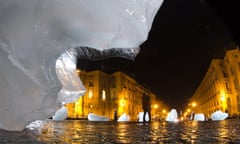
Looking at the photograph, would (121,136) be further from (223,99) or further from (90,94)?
(90,94)

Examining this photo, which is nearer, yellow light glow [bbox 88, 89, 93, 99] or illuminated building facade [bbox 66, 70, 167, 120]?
illuminated building facade [bbox 66, 70, 167, 120]

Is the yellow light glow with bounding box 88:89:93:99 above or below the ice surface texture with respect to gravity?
above

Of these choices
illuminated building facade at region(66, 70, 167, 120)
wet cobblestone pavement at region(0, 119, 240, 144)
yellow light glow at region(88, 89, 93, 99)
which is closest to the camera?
wet cobblestone pavement at region(0, 119, 240, 144)

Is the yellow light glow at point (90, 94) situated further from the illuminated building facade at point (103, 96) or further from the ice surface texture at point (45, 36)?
the ice surface texture at point (45, 36)

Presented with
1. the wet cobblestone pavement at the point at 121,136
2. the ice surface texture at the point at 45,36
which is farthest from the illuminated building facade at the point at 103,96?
the ice surface texture at the point at 45,36

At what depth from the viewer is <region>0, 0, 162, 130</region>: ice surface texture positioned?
3.01 m

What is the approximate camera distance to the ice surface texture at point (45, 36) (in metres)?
3.01

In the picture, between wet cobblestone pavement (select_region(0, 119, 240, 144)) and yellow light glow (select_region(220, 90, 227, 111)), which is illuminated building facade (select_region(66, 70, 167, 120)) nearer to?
yellow light glow (select_region(220, 90, 227, 111))

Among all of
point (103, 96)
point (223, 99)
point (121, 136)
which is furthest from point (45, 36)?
point (103, 96)

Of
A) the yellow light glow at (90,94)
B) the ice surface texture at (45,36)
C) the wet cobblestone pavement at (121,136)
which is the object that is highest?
the yellow light glow at (90,94)

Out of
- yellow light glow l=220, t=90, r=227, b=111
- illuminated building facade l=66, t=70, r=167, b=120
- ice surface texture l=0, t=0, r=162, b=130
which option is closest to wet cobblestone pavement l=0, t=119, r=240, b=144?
ice surface texture l=0, t=0, r=162, b=130

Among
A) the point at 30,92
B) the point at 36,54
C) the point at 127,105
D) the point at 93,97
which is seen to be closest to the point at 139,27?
the point at 36,54

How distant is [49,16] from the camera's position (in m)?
3.18

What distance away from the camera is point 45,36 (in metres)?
3.22
